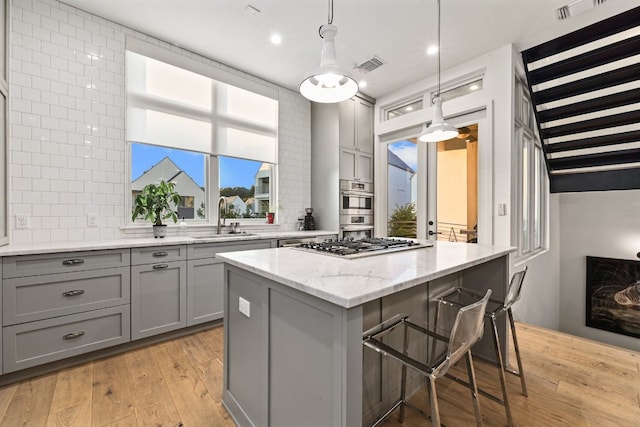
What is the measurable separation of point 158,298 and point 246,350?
152cm

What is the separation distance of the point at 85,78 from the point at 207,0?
4.56 feet

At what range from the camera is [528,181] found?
393 centimetres

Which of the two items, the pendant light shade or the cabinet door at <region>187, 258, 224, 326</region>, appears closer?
the pendant light shade

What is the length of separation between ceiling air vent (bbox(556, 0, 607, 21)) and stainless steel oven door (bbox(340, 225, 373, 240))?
319cm

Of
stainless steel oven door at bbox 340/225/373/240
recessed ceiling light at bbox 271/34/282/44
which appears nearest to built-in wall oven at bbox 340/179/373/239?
stainless steel oven door at bbox 340/225/373/240

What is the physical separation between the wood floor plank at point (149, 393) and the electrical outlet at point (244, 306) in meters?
0.80

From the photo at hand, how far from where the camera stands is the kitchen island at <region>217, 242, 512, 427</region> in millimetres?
994

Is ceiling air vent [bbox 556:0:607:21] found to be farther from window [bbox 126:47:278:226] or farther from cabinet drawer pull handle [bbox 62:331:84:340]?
cabinet drawer pull handle [bbox 62:331:84:340]

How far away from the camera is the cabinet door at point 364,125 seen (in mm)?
4441

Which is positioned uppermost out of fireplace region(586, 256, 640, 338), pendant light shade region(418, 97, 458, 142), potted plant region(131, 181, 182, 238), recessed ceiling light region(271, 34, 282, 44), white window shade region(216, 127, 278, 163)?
recessed ceiling light region(271, 34, 282, 44)

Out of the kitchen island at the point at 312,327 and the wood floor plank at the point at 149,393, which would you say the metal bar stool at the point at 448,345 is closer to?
the kitchen island at the point at 312,327

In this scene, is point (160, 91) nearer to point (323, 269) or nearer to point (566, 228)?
point (323, 269)

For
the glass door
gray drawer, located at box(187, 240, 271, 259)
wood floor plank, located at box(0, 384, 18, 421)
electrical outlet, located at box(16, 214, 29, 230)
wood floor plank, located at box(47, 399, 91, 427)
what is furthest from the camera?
the glass door

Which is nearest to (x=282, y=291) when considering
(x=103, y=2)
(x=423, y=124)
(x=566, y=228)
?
(x=103, y=2)
